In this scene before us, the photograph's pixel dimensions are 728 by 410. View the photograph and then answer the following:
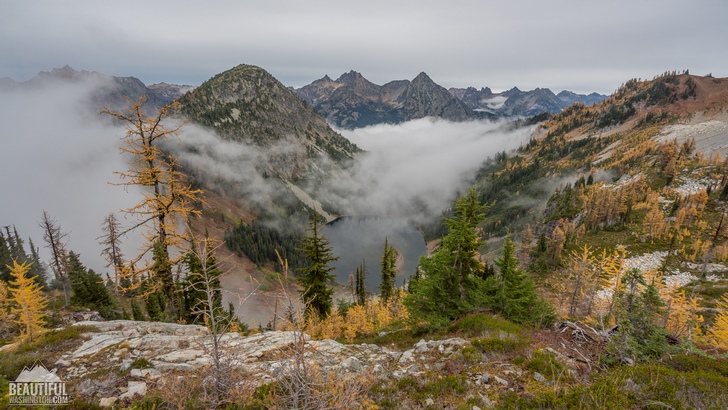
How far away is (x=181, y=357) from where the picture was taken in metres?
10.7

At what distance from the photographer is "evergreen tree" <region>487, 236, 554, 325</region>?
1783 centimetres

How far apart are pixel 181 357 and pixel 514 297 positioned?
18461 mm

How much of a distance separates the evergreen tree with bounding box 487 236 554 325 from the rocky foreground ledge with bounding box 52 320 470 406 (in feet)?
21.1

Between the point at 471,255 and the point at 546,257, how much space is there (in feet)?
358

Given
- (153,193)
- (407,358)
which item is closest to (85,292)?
(153,193)

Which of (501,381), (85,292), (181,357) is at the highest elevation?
(181,357)

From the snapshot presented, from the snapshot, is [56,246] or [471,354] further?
[56,246]

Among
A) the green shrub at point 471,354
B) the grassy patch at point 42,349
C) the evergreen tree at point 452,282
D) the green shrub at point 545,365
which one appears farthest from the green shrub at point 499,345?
the grassy patch at point 42,349

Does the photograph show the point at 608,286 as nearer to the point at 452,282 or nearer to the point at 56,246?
the point at 452,282

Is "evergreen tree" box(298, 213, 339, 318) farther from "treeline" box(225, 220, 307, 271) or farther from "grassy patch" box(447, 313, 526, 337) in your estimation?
"treeline" box(225, 220, 307, 271)

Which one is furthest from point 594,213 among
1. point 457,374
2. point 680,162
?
point 457,374

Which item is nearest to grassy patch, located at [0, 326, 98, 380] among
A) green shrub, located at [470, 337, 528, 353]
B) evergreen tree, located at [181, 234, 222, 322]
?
evergreen tree, located at [181, 234, 222, 322]

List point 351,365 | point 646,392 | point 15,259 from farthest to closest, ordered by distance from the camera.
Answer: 1. point 15,259
2. point 351,365
3. point 646,392

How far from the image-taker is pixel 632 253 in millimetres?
92688
